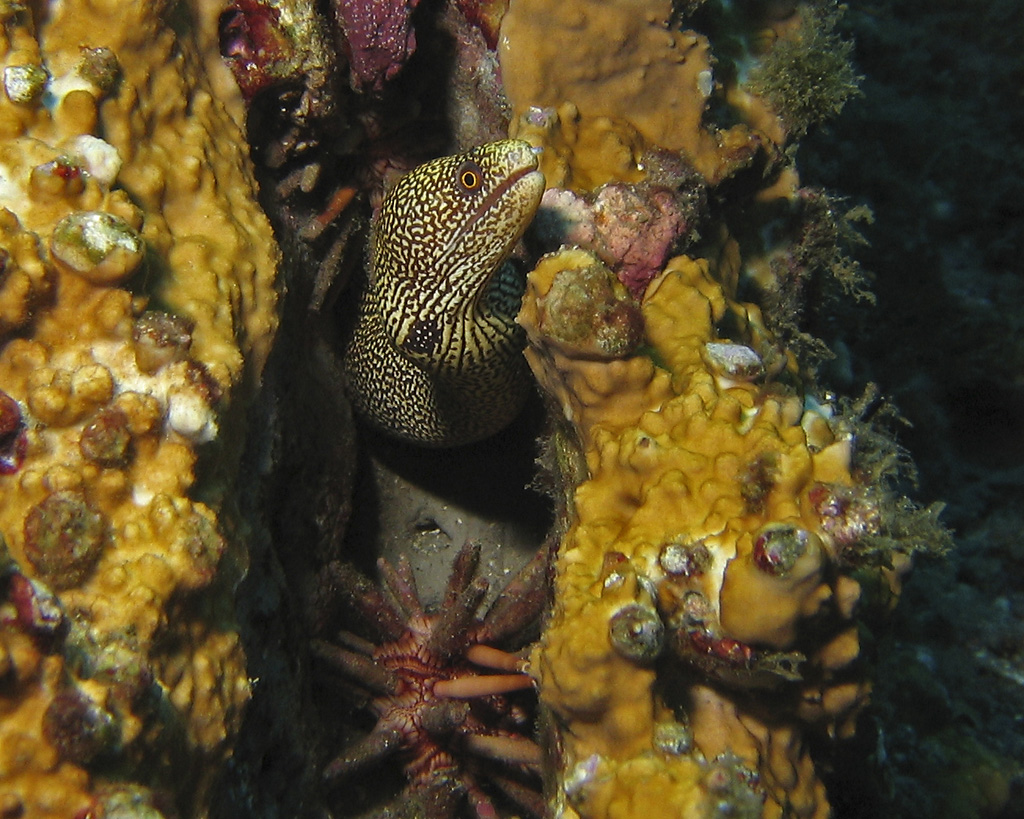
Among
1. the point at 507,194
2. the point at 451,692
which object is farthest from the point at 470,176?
the point at 451,692

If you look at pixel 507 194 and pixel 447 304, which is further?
pixel 447 304

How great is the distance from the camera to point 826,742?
2.45 meters

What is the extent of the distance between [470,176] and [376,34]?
3.19 feet

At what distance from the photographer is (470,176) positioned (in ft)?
9.92

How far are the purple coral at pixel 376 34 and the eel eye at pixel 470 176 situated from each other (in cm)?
81

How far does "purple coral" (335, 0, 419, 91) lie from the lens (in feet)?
10.8

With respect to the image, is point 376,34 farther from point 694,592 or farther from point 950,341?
point 950,341

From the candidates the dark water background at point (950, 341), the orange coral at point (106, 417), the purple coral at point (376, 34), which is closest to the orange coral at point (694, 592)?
the orange coral at point (106, 417)

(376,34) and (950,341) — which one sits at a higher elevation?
(376,34)

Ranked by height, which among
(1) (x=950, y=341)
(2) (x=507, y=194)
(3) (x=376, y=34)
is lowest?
(1) (x=950, y=341)

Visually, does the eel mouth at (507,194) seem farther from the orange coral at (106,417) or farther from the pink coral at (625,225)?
the orange coral at (106,417)

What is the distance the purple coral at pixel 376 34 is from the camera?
3301 mm

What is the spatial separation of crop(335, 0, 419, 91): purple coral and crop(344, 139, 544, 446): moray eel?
0.57 metres

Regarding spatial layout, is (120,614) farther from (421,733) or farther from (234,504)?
(421,733)
